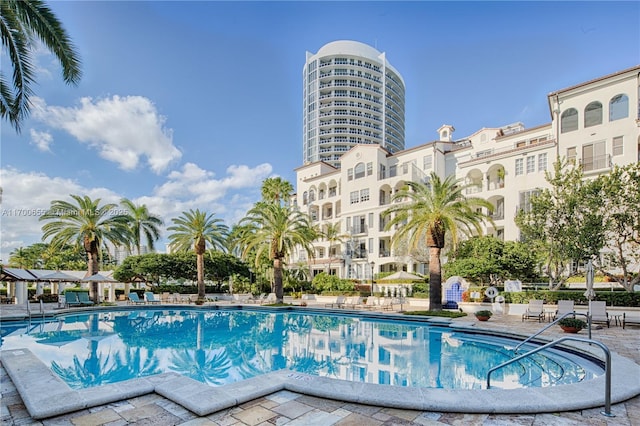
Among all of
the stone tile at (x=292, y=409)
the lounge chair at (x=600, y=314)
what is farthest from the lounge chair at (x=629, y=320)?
the stone tile at (x=292, y=409)

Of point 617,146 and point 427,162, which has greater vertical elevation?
point 427,162

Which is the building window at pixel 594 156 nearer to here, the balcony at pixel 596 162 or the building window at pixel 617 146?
the balcony at pixel 596 162

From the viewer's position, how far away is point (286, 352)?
12.4 m

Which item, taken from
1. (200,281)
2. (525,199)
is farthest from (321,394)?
(525,199)

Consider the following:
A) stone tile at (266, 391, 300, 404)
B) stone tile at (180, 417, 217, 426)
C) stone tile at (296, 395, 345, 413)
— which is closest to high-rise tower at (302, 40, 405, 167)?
stone tile at (266, 391, 300, 404)

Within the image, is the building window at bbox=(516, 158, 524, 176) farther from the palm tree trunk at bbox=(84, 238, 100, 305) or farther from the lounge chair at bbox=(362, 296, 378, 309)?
the palm tree trunk at bbox=(84, 238, 100, 305)

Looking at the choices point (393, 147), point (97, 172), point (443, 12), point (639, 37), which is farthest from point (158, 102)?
point (393, 147)

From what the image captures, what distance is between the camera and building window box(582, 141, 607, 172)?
27.2 m

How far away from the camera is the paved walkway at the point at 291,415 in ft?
15.9

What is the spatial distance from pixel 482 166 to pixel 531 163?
4142 millimetres

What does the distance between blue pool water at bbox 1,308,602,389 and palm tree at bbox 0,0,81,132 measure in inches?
300

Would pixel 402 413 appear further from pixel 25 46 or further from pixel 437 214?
pixel 437 214

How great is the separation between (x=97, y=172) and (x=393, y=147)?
84.5 meters

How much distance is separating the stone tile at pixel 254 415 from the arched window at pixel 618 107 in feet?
107
